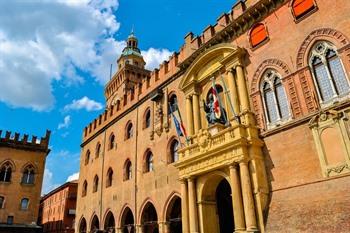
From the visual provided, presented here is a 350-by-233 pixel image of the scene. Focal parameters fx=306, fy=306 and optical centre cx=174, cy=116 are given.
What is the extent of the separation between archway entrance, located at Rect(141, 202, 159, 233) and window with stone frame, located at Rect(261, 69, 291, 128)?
382 inches

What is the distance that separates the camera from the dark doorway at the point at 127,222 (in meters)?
19.5

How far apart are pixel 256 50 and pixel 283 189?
6567mm

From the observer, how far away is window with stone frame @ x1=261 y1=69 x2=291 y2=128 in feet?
42.1

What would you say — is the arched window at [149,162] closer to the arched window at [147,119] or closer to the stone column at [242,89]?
the arched window at [147,119]

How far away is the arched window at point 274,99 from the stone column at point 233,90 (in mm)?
1294

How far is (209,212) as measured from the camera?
14141mm

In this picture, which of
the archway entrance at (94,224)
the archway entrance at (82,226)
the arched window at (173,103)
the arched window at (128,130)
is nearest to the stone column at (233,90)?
the arched window at (173,103)

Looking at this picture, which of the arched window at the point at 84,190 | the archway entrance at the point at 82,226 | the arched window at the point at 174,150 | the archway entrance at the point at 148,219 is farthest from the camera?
the arched window at the point at 84,190

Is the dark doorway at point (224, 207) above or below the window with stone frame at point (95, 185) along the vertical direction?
below

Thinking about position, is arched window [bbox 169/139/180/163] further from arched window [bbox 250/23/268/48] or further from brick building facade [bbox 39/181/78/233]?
brick building facade [bbox 39/181/78/233]

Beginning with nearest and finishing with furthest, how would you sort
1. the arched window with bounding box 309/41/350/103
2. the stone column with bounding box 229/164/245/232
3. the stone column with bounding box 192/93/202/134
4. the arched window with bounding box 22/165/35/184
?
the arched window with bounding box 309/41/350/103 → the stone column with bounding box 229/164/245/232 → the stone column with bounding box 192/93/202/134 → the arched window with bounding box 22/165/35/184

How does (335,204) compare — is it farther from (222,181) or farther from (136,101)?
(136,101)

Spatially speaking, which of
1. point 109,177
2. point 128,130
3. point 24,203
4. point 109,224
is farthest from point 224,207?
point 24,203

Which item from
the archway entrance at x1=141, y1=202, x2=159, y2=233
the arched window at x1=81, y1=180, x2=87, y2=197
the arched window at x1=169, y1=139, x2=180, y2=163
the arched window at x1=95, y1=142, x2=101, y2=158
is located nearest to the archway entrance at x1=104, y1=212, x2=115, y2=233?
the archway entrance at x1=141, y1=202, x2=159, y2=233
